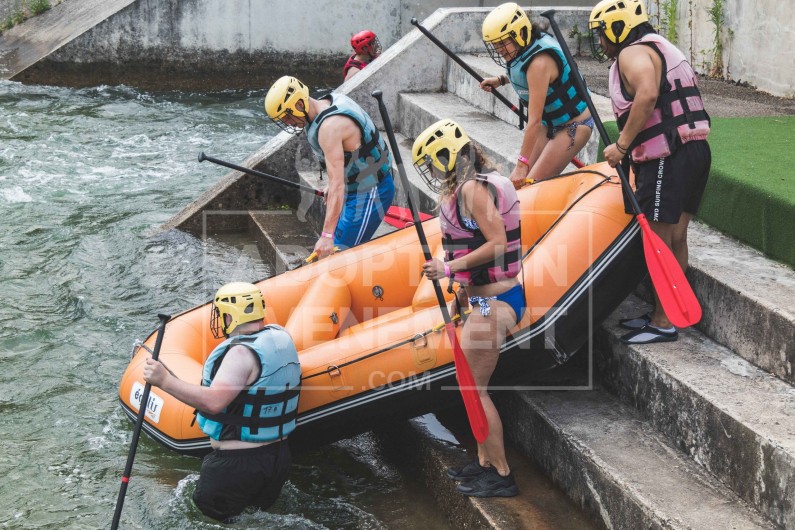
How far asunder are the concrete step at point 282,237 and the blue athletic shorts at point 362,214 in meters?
1.26

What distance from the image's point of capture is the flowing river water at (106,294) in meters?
4.48

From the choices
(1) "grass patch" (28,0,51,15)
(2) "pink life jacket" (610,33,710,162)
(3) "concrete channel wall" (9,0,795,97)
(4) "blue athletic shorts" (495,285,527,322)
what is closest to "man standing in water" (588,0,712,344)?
(2) "pink life jacket" (610,33,710,162)

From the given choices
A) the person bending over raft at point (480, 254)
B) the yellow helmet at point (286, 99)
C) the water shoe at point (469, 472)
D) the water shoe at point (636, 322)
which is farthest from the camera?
the yellow helmet at point (286, 99)

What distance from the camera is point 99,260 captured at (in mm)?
7691

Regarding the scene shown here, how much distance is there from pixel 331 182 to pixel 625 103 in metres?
1.63

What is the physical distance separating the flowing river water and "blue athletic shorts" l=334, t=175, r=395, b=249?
1.18 meters

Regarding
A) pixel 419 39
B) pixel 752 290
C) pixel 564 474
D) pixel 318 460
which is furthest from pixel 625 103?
pixel 419 39

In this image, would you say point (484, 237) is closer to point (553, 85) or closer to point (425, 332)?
point (425, 332)

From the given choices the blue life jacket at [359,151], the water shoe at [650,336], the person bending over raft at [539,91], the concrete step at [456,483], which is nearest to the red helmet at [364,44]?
the blue life jacket at [359,151]

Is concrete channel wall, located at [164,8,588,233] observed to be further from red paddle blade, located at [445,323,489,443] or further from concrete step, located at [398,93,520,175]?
red paddle blade, located at [445,323,489,443]

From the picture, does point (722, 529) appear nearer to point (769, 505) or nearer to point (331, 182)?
point (769, 505)

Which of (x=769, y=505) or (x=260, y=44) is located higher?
(x=260, y=44)

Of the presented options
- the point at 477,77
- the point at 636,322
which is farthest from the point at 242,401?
the point at 477,77

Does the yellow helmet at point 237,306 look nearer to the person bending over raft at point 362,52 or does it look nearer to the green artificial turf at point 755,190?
the green artificial turf at point 755,190
